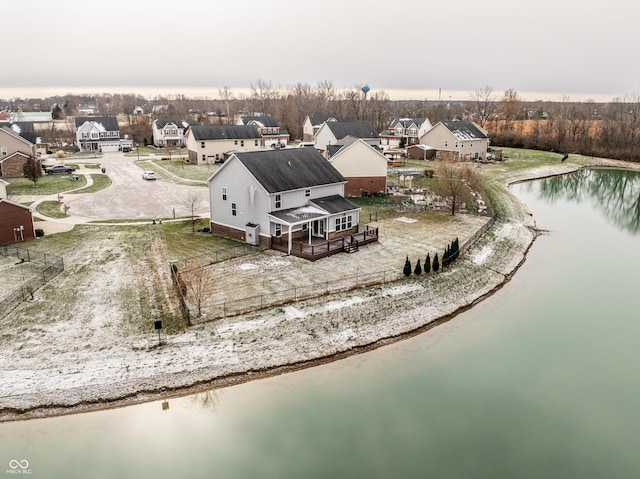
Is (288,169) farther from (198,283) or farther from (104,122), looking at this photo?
(104,122)

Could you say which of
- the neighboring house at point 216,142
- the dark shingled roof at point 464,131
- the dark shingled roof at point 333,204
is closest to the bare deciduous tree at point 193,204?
the dark shingled roof at point 333,204

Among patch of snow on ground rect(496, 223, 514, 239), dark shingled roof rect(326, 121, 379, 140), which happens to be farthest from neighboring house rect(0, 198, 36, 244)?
dark shingled roof rect(326, 121, 379, 140)

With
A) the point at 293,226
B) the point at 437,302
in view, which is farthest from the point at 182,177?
the point at 437,302

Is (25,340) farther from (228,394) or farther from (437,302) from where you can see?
(437,302)

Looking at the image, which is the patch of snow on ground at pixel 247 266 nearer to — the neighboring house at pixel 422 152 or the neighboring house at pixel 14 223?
the neighboring house at pixel 14 223

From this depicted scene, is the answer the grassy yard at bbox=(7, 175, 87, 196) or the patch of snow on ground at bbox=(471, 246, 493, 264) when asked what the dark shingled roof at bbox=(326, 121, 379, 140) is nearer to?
the grassy yard at bbox=(7, 175, 87, 196)

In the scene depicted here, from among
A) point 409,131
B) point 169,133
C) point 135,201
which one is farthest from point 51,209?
point 409,131

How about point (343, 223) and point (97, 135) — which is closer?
point (343, 223)
